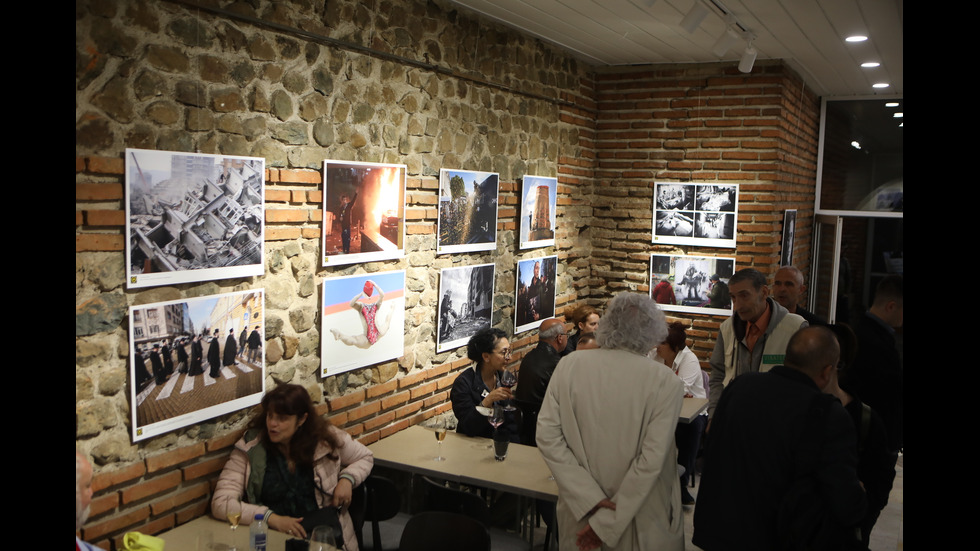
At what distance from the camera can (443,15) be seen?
17.2 feet

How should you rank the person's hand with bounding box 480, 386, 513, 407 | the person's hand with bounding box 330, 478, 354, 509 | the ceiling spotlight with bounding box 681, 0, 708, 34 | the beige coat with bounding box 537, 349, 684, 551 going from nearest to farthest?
the beige coat with bounding box 537, 349, 684, 551 < the person's hand with bounding box 330, 478, 354, 509 < the person's hand with bounding box 480, 386, 513, 407 < the ceiling spotlight with bounding box 681, 0, 708, 34

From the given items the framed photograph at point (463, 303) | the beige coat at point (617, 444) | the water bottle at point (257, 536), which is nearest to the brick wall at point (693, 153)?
the framed photograph at point (463, 303)

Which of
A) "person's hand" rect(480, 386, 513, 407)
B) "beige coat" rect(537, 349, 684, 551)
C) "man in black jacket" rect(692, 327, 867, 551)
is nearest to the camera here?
"man in black jacket" rect(692, 327, 867, 551)

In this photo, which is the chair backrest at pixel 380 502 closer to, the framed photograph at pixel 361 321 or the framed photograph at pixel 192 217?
the framed photograph at pixel 361 321

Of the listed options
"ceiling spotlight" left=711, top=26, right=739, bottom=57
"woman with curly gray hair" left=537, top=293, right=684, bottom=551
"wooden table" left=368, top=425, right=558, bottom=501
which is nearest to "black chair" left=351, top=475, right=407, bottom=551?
"wooden table" left=368, top=425, right=558, bottom=501

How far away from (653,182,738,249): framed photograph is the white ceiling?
1.23 metres

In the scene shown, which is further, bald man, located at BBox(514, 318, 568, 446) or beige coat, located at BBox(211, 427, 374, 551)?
bald man, located at BBox(514, 318, 568, 446)

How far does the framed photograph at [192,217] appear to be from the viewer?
3.19m

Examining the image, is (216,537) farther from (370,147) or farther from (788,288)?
(788,288)

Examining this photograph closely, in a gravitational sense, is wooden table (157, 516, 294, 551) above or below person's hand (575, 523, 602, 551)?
below

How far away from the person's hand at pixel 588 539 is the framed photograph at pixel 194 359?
1796 millimetres

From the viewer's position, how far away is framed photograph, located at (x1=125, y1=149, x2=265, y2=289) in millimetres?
3189

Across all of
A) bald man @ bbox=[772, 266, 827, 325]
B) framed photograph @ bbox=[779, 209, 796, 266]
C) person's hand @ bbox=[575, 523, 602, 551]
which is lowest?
person's hand @ bbox=[575, 523, 602, 551]

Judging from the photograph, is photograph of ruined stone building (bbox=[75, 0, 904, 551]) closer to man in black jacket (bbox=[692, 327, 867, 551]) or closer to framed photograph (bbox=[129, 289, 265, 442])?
framed photograph (bbox=[129, 289, 265, 442])
